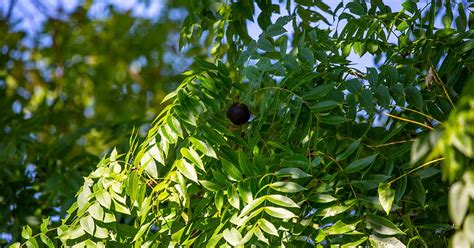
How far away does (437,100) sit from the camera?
1.70m

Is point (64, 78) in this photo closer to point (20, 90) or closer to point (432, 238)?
point (20, 90)

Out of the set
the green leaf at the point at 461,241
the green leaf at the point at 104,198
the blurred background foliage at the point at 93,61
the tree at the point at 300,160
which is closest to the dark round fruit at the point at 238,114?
the tree at the point at 300,160

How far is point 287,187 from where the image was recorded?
60.0 inches

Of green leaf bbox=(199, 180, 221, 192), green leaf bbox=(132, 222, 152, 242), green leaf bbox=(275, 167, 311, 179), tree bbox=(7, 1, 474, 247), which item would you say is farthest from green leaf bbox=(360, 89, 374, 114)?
green leaf bbox=(132, 222, 152, 242)

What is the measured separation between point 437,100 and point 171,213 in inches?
22.2

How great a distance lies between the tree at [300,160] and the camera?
1.56 m

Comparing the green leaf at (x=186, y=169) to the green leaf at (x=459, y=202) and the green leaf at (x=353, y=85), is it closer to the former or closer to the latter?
the green leaf at (x=353, y=85)

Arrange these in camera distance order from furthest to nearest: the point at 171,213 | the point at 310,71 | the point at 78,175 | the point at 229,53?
the point at 78,175, the point at 229,53, the point at 310,71, the point at 171,213

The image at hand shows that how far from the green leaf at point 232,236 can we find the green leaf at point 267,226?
4cm

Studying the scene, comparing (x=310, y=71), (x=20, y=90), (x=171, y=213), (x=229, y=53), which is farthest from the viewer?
(x=20, y=90)

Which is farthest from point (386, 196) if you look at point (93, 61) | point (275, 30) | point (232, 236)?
point (93, 61)

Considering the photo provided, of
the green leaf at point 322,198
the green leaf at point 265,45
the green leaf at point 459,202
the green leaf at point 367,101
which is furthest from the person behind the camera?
the green leaf at point 265,45

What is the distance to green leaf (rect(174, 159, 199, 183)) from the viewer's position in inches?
61.3

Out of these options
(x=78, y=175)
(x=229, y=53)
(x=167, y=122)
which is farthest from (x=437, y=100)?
(x=78, y=175)
